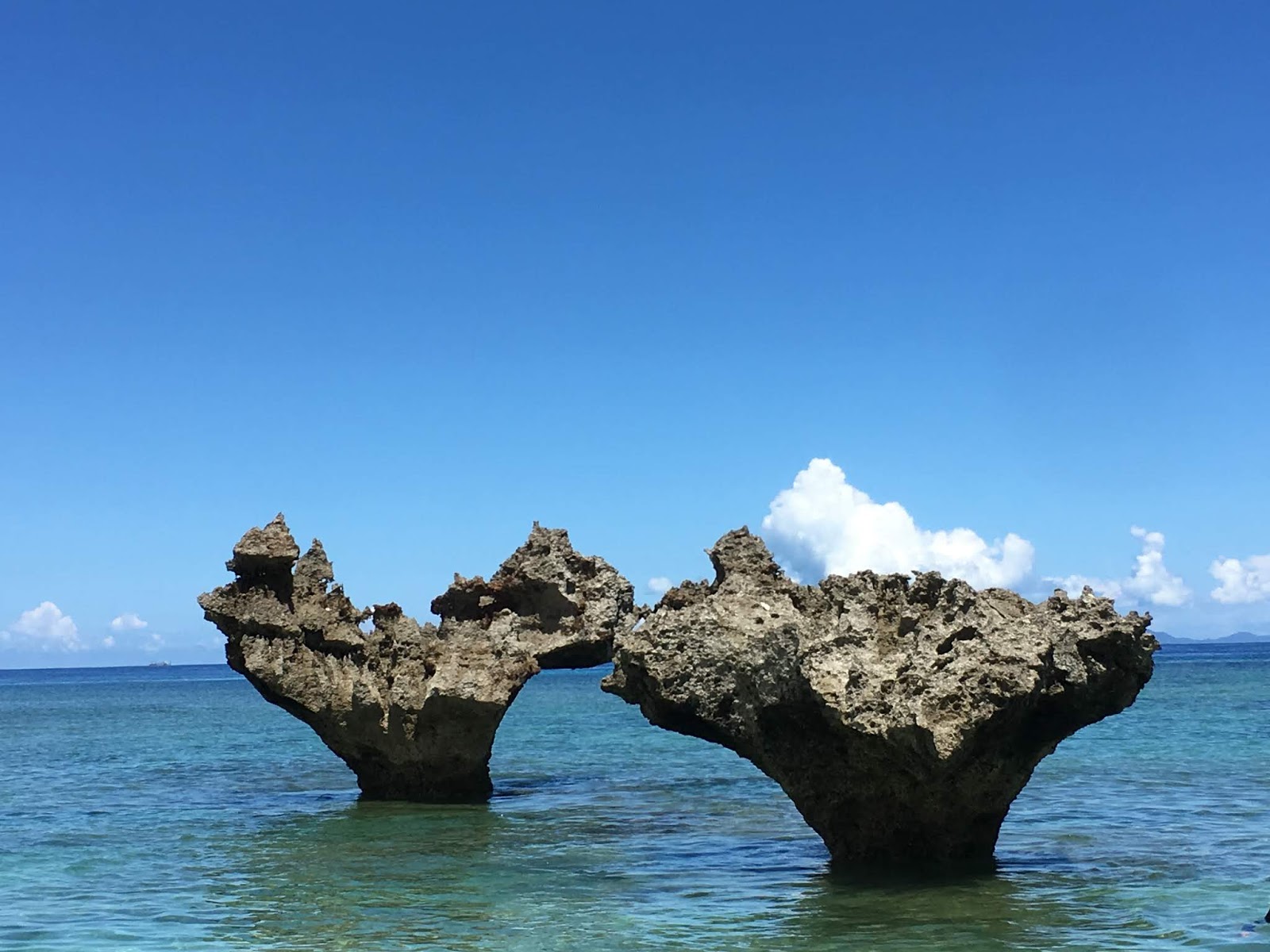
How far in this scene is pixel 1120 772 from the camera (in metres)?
24.6

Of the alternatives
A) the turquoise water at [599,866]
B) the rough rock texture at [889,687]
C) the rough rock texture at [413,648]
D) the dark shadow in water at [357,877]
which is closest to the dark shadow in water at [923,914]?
the turquoise water at [599,866]

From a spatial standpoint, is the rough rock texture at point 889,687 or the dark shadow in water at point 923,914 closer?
the dark shadow in water at point 923,914

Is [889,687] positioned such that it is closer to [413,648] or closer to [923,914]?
[923,914]

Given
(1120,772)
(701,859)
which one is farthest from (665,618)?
(1120,772)

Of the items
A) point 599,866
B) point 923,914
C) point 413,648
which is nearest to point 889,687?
point 923,914

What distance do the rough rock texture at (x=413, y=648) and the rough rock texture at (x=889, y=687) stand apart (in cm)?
642

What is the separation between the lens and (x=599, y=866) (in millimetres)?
15086

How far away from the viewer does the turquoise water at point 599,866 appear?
1163cm

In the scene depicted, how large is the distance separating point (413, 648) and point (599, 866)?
646 cm

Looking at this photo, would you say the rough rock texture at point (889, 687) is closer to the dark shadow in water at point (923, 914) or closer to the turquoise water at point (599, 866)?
the dark shadow in water at point (923, 914)

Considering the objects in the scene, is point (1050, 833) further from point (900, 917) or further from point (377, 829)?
point (377, 829)

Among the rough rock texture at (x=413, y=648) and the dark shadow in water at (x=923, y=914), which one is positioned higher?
the rough rock texture at (x=413, y=648)

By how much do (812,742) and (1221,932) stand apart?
4047 millimetres

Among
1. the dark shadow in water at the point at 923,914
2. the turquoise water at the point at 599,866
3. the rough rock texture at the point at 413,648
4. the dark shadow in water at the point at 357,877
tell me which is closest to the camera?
the dark shadow in water at the point at 923,914
